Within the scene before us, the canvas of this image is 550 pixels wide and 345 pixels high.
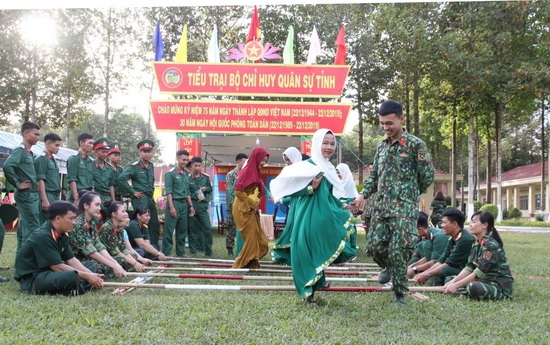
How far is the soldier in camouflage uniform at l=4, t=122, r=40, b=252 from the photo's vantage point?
5.58m

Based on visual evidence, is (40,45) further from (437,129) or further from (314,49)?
(437,129)

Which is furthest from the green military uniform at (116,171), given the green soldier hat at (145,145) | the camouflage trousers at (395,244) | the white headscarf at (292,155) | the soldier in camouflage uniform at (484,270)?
the soldier in camouflage uniform at (484,270)

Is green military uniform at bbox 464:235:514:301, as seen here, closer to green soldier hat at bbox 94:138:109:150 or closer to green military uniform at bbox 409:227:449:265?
green military uniform at bbox 409:227:449:265

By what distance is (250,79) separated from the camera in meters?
11.5

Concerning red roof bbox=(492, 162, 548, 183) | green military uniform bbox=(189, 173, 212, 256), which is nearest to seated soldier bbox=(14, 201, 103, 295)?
green military uniform bbox=(189, 173, 212, 256)

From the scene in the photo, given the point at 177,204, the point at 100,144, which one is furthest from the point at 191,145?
the point at 100,144

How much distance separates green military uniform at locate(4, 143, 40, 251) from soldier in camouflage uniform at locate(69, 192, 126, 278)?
3.43ft

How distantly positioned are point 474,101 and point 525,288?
17.2m

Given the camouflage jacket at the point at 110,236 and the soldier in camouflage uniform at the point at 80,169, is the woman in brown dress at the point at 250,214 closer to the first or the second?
the camouflage jacket at the point at 110,236

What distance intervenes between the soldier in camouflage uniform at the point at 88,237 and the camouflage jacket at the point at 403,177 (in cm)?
279

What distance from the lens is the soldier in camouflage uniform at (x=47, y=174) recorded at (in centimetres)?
586

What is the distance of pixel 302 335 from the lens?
3105 millimetres

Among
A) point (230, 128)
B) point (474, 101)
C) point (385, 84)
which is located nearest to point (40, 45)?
point (230, 128)

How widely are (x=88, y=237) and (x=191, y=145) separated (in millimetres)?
6929
